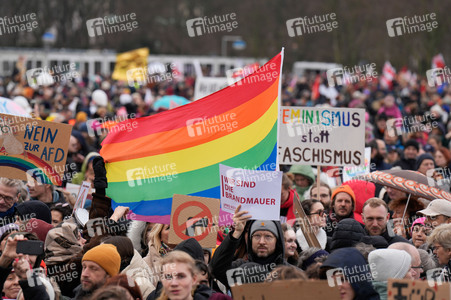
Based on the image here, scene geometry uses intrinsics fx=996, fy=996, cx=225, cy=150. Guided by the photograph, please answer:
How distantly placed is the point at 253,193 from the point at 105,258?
1292 millimetres

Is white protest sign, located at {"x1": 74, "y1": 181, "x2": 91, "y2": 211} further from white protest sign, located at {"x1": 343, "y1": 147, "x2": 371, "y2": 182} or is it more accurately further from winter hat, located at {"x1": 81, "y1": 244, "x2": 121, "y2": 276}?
white protest sign, located at {"x1": 343, "y1": 147, "x2": 371, "y2": 182}

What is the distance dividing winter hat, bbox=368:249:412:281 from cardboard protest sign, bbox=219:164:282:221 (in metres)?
1.22

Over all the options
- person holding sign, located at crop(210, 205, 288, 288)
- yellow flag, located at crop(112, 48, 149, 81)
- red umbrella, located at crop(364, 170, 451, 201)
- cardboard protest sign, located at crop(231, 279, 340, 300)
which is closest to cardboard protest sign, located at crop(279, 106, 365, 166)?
red umbrella, located at crop(364, 170, 451, 201)

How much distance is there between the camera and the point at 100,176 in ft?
26.6

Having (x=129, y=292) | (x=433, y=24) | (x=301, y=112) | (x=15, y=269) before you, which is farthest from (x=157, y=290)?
(x=433, y=24)

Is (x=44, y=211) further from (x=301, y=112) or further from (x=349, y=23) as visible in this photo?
(x=349, y=23)

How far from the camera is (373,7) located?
60906 mm

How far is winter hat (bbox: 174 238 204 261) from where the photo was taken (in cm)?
665

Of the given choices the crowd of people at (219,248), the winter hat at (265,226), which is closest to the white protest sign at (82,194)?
the crowd of people at (219,248)

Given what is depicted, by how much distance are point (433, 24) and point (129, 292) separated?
39.6m

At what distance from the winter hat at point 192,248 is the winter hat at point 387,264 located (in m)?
1.28

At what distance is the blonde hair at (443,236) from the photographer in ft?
22.7

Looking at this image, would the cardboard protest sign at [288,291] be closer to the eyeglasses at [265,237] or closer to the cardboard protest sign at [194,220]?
the eyeglasses at [265,237]

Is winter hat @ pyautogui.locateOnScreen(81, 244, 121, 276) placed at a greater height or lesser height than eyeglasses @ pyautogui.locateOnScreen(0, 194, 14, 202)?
lesser
